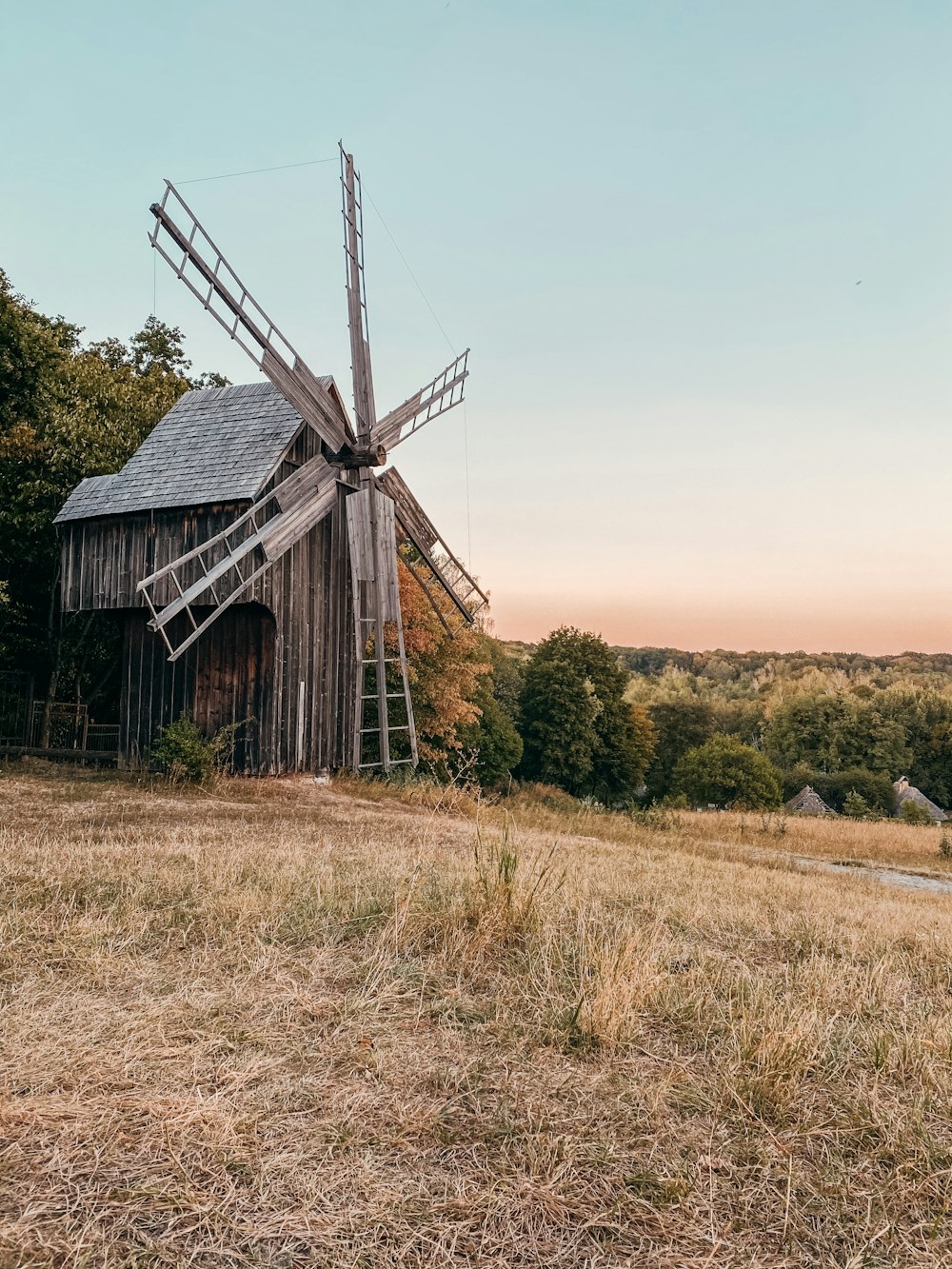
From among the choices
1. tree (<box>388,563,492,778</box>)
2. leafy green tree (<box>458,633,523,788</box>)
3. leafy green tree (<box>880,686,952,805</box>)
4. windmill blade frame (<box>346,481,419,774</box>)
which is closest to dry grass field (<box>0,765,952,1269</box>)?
A: windmill blade frame (<box>346,481,419,774</box>)

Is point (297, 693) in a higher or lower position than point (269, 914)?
higher

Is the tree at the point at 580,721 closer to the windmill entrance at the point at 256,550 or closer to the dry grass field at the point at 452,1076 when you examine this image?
the windmill entrance at the point at 256,550

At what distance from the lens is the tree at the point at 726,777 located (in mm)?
57094

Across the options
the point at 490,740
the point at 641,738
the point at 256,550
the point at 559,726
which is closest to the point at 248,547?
the point at 256,550

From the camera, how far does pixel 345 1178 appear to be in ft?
10.7

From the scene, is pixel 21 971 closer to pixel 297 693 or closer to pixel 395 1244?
pixel 395 1244

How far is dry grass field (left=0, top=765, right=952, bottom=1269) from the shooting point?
3.08 m

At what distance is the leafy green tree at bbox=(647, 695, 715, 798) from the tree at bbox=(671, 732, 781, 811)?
7.44 m

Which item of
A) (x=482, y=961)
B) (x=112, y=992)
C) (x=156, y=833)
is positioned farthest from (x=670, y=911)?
(x=156, y=833)

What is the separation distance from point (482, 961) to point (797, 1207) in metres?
2.51

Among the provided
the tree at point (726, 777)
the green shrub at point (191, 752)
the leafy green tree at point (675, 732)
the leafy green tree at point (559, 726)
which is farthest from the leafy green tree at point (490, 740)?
the leafy green tree at point (675, 732)

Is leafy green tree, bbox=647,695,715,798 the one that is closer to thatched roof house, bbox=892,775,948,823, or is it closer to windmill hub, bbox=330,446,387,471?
thatched roof house, bbox=892,775,948,823

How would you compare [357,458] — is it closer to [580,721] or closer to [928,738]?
[580,721]

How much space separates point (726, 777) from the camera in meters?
57.5
